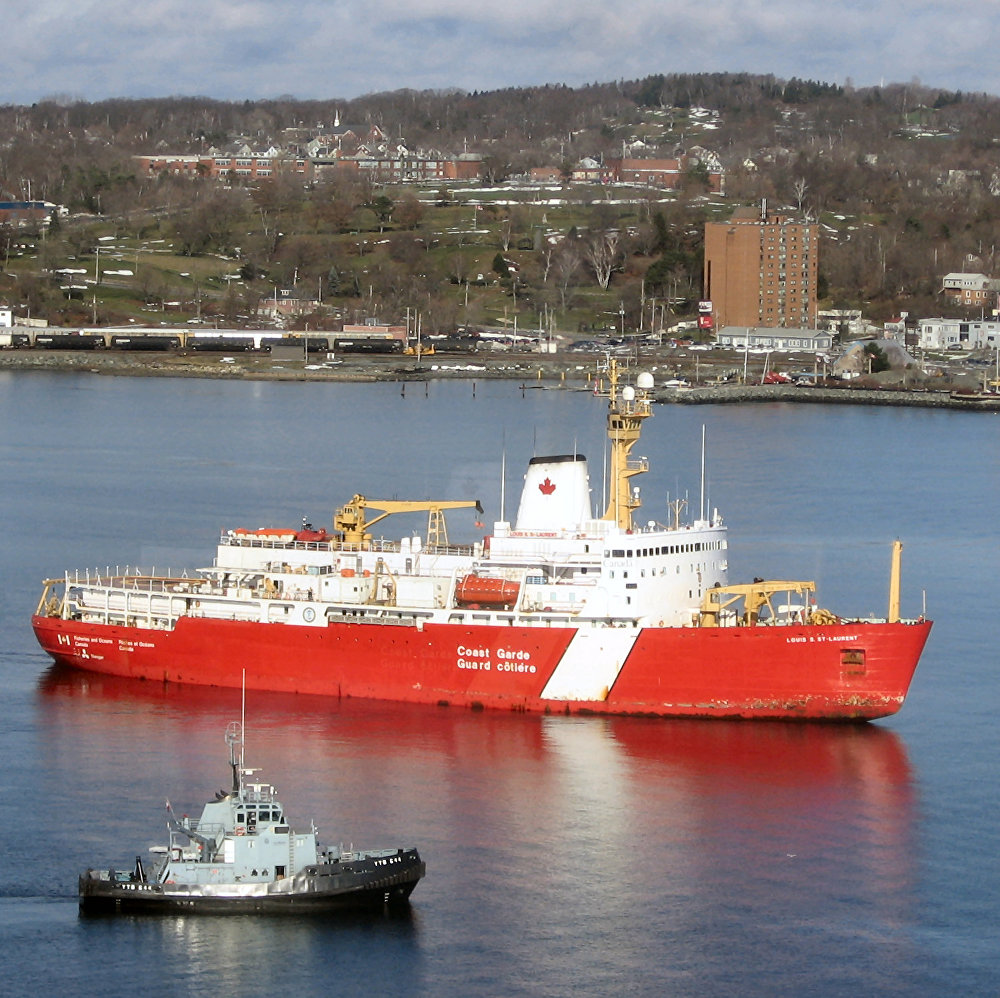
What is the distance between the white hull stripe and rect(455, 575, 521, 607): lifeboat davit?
101 cm

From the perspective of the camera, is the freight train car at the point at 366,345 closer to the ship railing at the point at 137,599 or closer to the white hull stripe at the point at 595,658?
the ship railing at the point at 137,599

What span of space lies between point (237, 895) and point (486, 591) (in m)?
7.79

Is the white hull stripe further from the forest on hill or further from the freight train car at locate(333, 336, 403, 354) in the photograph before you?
the forest on hill

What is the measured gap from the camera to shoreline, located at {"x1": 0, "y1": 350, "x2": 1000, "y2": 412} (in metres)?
69.1

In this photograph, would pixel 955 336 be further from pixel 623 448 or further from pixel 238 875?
pixel 238 875

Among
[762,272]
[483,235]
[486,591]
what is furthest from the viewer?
[483,235]

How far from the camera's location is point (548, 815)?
20.5 m

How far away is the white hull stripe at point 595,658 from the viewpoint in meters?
23.6

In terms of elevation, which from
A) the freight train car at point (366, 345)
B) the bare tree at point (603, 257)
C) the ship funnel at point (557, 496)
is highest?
the bare tree at point (603, 257)

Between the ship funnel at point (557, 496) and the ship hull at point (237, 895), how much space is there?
323 inches

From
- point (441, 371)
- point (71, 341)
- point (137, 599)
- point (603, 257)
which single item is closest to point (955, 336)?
point (603, 257)

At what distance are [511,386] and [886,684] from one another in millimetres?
47529

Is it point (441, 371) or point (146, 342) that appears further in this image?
point (146, 342)

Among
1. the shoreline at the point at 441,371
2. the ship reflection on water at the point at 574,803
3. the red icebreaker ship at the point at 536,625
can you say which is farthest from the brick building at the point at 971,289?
the ship reflection on water at the point at 574,803
